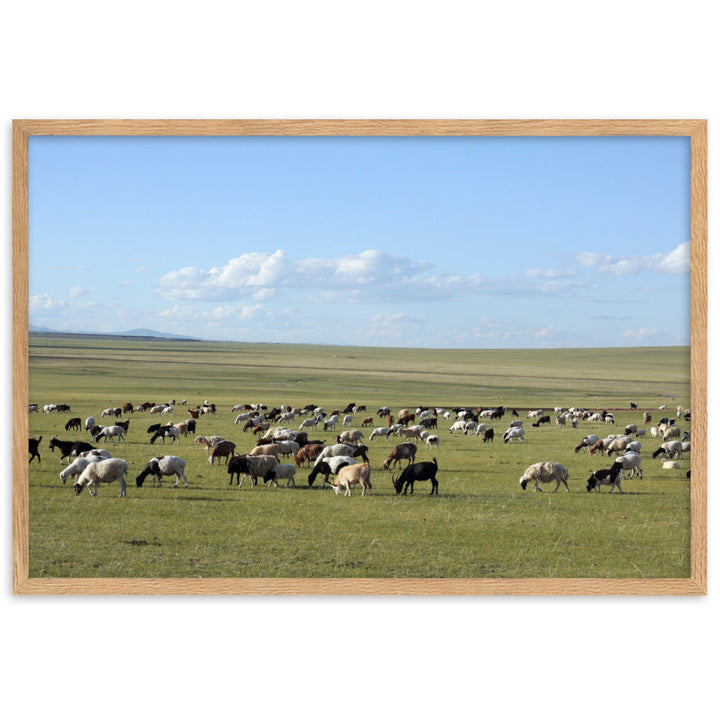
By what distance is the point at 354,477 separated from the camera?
39.9 feet

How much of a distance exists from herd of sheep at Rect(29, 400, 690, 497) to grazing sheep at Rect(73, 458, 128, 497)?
0.02m

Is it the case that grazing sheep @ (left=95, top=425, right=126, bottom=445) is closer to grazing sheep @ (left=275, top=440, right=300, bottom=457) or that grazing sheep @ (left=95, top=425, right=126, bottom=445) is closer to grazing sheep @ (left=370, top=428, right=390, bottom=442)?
grazing sheep @ (left=275, top=440, right=300, bottom=457)

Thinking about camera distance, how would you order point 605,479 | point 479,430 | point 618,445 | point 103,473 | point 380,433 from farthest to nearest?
point 479,430 < point 380,433 < point 618,445 < point 605,479 < point 103,473

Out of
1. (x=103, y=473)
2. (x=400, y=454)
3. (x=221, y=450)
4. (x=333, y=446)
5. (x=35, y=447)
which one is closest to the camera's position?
(x=35, y=447)

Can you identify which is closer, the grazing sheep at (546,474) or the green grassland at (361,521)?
the green grassland at (361,521)

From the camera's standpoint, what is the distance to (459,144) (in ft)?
27.6

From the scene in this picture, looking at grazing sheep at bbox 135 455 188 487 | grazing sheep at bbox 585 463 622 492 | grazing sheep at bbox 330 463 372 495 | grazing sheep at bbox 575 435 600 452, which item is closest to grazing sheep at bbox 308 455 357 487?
Result: grazing sheep at bbox 330 463 372 495

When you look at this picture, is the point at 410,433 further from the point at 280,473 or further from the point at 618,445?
the point at 280,473

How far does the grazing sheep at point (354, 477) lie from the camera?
39.7ft

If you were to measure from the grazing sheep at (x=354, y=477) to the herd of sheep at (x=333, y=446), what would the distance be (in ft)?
0.06

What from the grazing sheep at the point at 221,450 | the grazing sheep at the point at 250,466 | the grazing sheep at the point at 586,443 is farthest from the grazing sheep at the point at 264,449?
the grazing sheep at the point at 586,443

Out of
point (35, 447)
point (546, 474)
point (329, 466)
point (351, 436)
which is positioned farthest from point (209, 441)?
point (546, 474)

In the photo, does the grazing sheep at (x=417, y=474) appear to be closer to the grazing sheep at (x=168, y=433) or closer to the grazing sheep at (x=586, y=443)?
the grazing sheep at (x=586, y=443)

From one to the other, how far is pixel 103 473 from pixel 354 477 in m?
4.55
